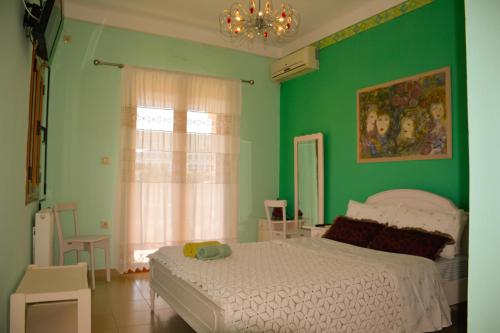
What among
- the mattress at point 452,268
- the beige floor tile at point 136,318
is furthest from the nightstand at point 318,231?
the beige floor tile at point 136,318

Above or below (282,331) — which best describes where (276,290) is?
above

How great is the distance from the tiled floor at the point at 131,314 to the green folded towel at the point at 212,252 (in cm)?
59

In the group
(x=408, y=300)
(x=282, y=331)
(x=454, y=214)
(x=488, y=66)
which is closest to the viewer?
(x=488, y=66)

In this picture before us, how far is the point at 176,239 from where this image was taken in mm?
4754

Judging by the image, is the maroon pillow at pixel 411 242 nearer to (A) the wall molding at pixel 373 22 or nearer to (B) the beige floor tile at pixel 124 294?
(A) the wall molding at pixel 373 22

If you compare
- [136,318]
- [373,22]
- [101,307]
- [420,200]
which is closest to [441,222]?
[420,200]

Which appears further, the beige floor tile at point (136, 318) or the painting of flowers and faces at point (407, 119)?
the painting of flowers and faces at point (407, 119)

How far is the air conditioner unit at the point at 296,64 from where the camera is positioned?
187 inches

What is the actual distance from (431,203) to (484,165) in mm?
2854

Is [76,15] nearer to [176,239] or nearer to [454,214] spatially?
[176,239]

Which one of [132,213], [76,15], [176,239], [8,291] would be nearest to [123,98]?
[76,15]

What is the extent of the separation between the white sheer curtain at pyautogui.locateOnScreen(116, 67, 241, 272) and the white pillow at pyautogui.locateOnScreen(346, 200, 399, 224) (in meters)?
1.83

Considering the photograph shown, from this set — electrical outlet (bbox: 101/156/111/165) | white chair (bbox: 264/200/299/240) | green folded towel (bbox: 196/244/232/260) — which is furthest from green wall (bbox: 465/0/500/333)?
electrical outlet (bbox: 101/156/111/165)

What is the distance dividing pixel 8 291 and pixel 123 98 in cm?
303
